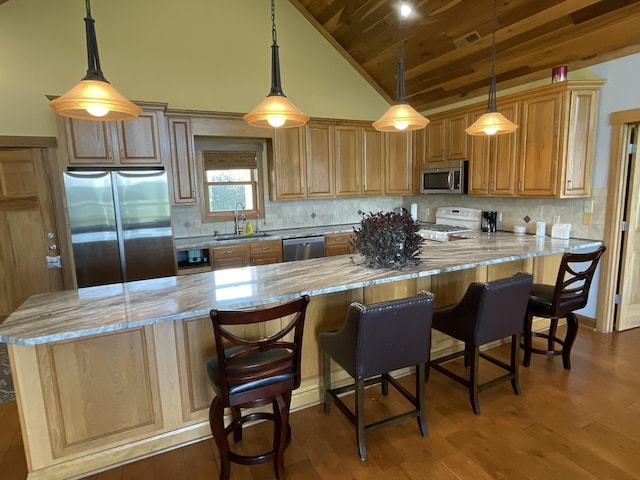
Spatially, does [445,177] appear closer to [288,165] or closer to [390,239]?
[288,165]

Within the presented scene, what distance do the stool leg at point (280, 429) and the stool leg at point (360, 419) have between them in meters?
0.40

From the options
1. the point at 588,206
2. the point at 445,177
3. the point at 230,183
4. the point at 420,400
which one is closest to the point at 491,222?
the point at 445,177

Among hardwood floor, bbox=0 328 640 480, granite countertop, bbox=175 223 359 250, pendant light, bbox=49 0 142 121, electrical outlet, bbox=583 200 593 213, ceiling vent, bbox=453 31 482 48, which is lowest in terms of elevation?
hardwood floor, bbox=0 328 640 480

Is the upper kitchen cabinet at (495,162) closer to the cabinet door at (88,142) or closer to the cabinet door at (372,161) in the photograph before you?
the cabinet door at (372,161)

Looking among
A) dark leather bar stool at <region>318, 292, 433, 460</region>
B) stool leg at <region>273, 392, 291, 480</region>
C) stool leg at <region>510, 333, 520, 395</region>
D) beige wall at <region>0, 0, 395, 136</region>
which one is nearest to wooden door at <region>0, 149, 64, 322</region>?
beige wall at <region>0, 0, 395, 136</region>

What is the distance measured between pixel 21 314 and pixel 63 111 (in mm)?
1032

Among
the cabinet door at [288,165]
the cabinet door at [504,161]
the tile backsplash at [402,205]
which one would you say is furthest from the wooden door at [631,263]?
the cabinet door at [288,165]

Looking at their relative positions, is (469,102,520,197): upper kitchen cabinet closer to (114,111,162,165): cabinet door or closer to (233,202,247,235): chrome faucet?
(233,202,247,235): chrome faucet

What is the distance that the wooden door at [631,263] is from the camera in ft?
11.2

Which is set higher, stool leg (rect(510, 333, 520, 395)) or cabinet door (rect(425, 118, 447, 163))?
cabinet door (rect(425, 118, 447, 163))

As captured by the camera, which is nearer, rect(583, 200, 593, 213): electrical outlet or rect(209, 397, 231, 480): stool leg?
rect(209, 397, 231, 480): stool leg

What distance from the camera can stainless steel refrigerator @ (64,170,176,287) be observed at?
334cm

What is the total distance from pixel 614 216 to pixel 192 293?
12.7 ft

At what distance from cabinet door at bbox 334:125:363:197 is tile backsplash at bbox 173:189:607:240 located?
36 centimetres
